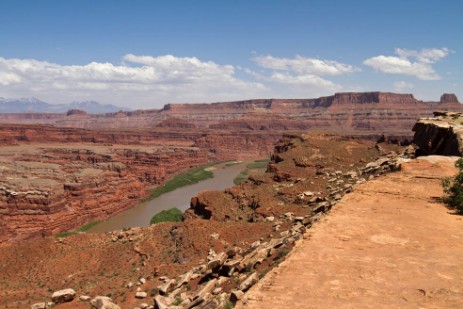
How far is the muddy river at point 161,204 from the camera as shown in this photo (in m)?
44.0

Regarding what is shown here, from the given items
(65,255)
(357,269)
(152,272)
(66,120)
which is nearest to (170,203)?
(65,255)

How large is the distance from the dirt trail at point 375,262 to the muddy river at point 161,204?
34629 millimetres

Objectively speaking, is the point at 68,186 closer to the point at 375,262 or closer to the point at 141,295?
the point at 141,295

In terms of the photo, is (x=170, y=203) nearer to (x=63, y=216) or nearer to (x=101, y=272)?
(x=63, y=216)

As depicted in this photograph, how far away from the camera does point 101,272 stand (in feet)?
71.1

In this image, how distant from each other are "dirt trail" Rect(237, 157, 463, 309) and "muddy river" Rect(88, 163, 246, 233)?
34.6 m

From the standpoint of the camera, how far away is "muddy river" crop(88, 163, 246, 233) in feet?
144

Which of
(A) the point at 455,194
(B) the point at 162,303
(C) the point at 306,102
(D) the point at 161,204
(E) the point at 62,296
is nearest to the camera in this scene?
(B) the point at 162,303

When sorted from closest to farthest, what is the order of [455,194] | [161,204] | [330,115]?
1. [455,194]
2. [161,204]
3. [330,115]

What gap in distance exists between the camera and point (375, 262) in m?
9.20

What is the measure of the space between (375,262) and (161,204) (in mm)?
47106

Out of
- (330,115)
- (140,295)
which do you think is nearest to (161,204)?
(140,295)

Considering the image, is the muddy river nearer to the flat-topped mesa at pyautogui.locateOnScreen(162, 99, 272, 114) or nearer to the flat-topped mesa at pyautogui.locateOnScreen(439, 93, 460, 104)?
the flat-topped mesa at pyautogui.locateOnScreen(162, 99, 272, 114)

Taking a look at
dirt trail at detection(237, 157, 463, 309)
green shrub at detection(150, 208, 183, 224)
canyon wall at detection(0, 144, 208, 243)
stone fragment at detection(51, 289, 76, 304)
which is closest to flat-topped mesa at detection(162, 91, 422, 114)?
canyon wall at detection(0, 144, 208, 243)
